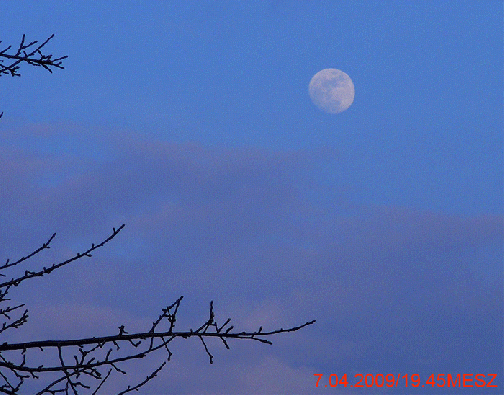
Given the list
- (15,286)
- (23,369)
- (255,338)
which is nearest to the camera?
(255,338)

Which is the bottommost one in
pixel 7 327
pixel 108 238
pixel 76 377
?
pixel 76 377

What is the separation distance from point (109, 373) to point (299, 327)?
1.66 meters

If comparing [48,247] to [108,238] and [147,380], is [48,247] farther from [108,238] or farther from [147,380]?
[147,380]

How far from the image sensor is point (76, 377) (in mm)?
4945

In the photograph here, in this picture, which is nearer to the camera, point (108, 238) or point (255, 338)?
point (255, 338)

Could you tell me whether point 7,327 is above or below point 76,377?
above

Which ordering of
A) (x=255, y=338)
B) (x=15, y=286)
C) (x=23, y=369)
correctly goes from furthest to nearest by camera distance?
(x=15, y=286) < (x=23, y=369) < (x=255, y=338)

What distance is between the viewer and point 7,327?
5477 mm

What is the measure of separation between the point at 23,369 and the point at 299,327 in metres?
2.20

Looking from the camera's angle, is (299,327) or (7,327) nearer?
(299,327)

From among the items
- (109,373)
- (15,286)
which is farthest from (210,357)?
(15,286)

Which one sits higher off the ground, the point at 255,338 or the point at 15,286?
the point at 15,286

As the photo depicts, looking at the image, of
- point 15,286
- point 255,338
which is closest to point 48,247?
point 15,286

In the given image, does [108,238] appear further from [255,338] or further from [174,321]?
[255,338]
